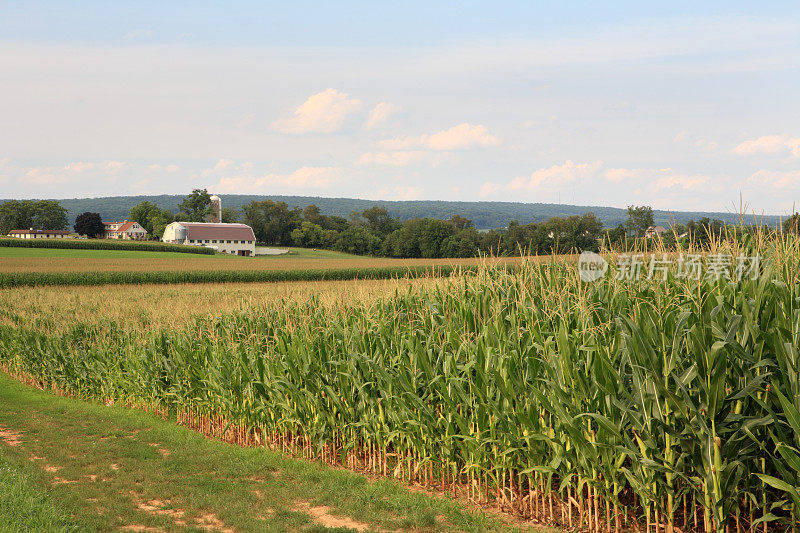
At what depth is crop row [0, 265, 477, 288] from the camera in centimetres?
4656

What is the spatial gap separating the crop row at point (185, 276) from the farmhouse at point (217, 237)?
204 feet

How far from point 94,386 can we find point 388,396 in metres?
11.4

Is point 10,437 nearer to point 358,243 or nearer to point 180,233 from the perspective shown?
point 180,233

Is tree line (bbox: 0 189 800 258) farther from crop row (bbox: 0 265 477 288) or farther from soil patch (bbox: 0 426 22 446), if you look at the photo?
soil patch (bbox: 0 426 22 446)

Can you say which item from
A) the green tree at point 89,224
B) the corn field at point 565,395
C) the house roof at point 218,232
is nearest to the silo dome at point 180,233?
the house roof at point 218,232

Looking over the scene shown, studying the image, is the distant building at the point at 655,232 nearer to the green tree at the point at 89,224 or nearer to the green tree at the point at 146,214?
the green tree at the point at 89,224

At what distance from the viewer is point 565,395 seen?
6.17 meters

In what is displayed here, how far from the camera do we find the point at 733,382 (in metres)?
5.62

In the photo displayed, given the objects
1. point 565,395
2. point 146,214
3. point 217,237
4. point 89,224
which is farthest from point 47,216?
point 565,395

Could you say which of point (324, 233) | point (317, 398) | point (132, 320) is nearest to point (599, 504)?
point (317, 398)

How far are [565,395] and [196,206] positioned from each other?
14718cm

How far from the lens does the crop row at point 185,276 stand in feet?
153

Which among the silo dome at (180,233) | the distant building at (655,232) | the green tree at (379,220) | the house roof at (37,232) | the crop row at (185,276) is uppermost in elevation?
the green tree at (379,220)

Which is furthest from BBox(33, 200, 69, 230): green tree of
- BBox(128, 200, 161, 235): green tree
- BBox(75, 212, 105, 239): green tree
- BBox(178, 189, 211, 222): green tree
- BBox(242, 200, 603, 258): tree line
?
BBox(242, 200, 603, 258): tree line
